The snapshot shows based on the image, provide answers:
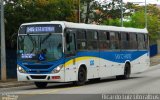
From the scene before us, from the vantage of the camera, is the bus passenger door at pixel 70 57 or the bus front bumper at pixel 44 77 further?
the bus passenger door at pixel 70 57

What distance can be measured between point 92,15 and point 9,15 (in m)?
22.1

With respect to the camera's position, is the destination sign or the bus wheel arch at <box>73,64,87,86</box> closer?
the destination sign

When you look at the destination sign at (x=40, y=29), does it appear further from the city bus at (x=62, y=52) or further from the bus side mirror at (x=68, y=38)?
the bus side mirror at (x=68, y=38)

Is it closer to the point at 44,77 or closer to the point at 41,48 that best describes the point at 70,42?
the point at 41,48

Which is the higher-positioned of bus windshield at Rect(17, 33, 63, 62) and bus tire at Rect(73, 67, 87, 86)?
bus windshield at Rect(17, 33, 63, 62)

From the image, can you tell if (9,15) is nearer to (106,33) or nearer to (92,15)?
(106,33)

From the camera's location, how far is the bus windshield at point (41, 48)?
890 inches

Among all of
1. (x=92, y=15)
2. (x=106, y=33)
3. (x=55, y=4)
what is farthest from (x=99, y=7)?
(x=106, y=33)

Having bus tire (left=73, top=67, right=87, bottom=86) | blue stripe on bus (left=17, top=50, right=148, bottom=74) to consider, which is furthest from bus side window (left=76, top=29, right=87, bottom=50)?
bus tire (left=73, top=67, right=87, bottom=86)

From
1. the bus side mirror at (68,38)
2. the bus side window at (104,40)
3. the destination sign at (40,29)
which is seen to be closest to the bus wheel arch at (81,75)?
the bus side mirror at (68,38)

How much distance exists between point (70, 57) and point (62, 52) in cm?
76

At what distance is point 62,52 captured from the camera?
22609 millimetres

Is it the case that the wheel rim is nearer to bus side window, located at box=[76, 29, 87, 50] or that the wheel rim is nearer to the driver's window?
bus side window, located at box=[76, 29, 87, 50]

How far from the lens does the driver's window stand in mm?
22953
